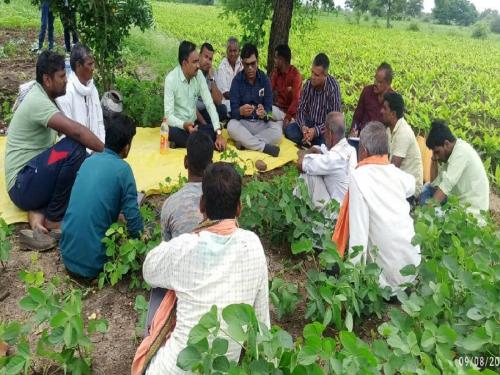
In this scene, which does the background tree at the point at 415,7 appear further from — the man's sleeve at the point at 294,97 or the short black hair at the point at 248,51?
the short black hair at the point at 248,51

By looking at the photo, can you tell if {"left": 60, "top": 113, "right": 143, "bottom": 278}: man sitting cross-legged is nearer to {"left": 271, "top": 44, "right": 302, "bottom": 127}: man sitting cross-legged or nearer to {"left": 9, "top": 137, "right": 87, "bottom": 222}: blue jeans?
{"left": 9, "top": 137, "right": 87, "bottom": 222}: blue jeans

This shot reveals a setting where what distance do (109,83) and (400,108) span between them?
4.06 metres

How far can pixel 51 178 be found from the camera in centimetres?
Result: 382

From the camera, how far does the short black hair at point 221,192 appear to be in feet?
7.09

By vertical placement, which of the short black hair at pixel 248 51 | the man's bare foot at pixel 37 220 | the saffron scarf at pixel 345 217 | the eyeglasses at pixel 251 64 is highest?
the short black hair at pixel 248 51

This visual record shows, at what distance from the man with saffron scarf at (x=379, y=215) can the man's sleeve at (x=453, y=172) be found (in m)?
1.01

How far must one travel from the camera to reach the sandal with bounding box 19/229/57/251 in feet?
12.4

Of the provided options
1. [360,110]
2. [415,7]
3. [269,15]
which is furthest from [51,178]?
[415,7]

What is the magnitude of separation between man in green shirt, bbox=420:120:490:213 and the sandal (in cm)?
315

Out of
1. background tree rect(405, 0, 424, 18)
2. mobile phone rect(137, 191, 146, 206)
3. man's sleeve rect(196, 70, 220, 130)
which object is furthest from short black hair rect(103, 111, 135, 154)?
background tree rect(405, 0, 424, 18)

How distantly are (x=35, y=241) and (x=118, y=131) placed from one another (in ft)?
4.09

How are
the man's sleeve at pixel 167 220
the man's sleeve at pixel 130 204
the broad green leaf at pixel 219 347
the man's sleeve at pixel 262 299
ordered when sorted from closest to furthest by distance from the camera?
the broad green leaf at pixel 219 347 < the man's sleeve at pixel 262 299 < the man's sleeve at pixel 167 220 < the man's sleeve at pixel 130 204

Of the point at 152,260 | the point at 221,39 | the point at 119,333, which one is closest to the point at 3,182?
the point at 119,333

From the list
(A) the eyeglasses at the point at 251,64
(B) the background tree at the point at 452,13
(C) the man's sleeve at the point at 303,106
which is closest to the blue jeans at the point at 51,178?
(A) the eyeglasses at the point at 251,64
